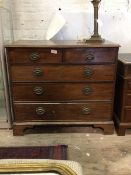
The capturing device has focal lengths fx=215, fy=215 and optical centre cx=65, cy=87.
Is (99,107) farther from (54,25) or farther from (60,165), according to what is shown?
(60,165)

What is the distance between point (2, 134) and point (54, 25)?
1.24 metres

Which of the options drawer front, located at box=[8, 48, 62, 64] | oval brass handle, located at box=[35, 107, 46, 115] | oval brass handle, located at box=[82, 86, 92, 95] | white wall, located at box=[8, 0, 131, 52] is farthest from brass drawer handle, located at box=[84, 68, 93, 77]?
white wall, located at box=[8, 0, 131, 52]

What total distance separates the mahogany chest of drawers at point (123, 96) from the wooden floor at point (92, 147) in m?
0.13

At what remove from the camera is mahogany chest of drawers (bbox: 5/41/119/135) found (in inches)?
73.8

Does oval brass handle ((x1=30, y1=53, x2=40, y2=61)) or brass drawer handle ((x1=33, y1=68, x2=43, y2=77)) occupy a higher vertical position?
oval brass handle ((x1=30, y1=53, x2=40, y2=61))

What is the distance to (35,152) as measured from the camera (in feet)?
6.07

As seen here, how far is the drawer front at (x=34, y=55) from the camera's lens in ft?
6.11

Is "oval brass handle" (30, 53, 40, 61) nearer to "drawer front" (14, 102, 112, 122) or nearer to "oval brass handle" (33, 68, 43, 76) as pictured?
"oval brass handle" (33, 68, 43, 76)

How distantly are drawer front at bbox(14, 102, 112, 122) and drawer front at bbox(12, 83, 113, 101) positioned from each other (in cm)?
7

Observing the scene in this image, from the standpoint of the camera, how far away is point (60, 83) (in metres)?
1.98

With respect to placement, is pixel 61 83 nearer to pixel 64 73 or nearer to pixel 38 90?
pixel 64 73

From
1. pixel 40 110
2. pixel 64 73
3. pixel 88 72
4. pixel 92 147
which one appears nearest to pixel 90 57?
pixel 88 72

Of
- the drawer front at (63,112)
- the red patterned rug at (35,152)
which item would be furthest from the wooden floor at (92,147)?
the drawer front at (63,112)

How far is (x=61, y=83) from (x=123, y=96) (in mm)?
586
